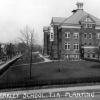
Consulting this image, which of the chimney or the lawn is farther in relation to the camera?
the chimney

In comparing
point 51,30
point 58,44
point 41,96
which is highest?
point 51,30

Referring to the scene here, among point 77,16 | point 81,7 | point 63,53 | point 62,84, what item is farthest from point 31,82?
point 81,7

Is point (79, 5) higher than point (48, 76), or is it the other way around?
point (79, 5)

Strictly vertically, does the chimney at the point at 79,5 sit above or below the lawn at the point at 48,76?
above

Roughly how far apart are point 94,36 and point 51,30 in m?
16.4

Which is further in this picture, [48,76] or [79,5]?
[79,5]

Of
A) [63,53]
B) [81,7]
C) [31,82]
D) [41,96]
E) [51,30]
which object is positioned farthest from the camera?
[81,7]

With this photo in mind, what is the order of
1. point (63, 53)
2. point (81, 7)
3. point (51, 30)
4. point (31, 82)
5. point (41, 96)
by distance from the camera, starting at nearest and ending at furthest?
point (41, 96)
point (31, 82)
point (63, 53)
point (51, 30)
point (81, 7)

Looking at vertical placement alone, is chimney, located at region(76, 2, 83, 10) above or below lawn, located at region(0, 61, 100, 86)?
above

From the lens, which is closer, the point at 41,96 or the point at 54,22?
the point at 41,96

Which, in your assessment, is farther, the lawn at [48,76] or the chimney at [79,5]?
the chimney at [79,5]

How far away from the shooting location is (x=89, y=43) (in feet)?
186

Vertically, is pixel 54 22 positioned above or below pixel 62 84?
above

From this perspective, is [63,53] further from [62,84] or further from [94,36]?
[62,84]
